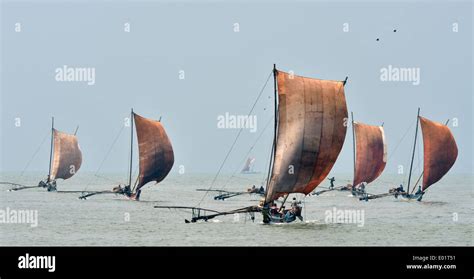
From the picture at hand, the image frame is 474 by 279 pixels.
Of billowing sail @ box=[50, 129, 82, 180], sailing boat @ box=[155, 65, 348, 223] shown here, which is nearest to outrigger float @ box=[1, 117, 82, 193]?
billowing sail @ box=[50, 129, 82, 180]

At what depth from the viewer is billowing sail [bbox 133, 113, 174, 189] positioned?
9725cm

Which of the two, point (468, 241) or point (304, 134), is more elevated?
point (304, 134)

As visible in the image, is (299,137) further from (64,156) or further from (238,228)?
(64,156)

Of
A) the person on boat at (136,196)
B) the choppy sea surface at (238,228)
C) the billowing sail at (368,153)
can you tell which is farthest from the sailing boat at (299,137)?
the billowing sail at (368,153)

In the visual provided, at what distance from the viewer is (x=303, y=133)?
62.5 m

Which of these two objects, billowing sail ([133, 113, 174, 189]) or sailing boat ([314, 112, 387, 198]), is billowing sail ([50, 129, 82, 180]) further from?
sailing boat ([314, 112, 387, 198])

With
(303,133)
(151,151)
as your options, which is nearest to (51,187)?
(151,151)

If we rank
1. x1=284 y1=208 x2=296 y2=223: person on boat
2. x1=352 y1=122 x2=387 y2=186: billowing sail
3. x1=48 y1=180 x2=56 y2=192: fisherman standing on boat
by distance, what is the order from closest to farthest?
x1=284 y1=208 x2=296 y2=223: person on boat < x1=352 y1=122 x2=387 y2=186: billowing sail < x1=48 y1=180 x2=56 y2=192: fisherman standing on boat

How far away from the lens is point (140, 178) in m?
97.6

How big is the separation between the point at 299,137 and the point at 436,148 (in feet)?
105

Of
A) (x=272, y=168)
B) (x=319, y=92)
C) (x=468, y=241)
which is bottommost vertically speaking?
(x=468, y=241)
